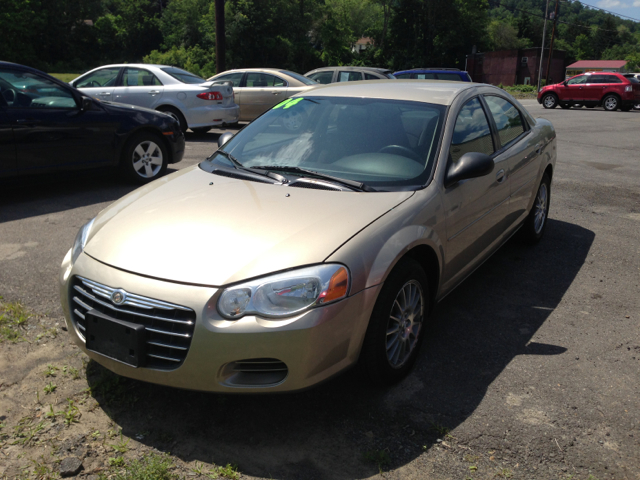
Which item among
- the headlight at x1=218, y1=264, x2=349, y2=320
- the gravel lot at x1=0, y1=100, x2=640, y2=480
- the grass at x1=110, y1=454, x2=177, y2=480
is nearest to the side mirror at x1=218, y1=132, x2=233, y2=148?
the gravel lot at x1=0, y1=100, x2=640, y2=480

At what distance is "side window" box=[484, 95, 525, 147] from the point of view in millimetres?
4496

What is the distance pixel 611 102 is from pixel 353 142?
79.7ft

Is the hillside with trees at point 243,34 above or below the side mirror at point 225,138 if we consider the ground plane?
above

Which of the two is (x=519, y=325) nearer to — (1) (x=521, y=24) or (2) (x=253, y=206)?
(2) (x=253, y=206)

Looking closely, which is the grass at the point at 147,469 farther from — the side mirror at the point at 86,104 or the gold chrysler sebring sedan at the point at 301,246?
the side mirror at the point at 86,104

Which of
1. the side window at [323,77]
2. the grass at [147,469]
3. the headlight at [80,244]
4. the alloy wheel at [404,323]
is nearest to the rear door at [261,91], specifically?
the side window at [323,77]

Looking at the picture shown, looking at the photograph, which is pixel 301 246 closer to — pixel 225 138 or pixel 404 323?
pixel 404 323

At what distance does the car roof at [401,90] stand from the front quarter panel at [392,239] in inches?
34.8

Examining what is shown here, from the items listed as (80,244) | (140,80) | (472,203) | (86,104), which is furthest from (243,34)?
(80,244)

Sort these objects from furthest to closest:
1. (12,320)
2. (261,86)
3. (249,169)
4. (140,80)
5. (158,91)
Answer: (261,86)
(140,80)
(158,91)
(12,320)
(249,169)

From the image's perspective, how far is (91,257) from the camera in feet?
9.34

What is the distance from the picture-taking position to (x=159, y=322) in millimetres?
2527

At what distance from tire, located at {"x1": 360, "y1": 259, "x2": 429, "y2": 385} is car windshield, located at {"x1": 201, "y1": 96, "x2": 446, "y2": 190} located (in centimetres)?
58

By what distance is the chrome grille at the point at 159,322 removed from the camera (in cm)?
250
